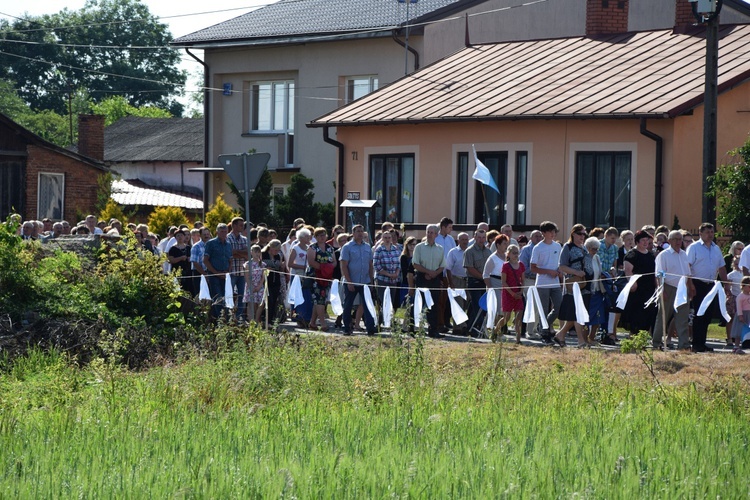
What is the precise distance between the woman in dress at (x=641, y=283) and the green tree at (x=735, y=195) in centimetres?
384

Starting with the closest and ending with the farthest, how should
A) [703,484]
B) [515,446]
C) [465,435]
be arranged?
[703,484]
[515,446]
[465,435]

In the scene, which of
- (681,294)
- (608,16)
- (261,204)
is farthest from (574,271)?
(261,204)

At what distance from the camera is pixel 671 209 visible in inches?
987

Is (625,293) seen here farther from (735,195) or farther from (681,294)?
(735,195)

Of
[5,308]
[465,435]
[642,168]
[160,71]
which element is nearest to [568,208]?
[642,168]

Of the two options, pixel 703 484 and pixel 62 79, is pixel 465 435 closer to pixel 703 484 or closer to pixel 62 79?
pixel 703 484

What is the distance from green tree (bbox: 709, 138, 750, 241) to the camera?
2147 centimetres

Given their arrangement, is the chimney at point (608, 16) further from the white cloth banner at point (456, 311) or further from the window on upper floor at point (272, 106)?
the white cloth banner at point (456, 311)

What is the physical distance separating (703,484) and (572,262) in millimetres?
10677

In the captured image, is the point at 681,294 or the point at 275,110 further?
the point at 275,110

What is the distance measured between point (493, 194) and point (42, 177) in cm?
2060

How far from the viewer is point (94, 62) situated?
9544cm

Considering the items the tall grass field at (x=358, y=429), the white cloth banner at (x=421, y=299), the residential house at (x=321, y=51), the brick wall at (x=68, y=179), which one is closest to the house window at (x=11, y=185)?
the brick wall at (x=68, y=179)

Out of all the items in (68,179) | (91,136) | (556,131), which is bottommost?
(68,179)
